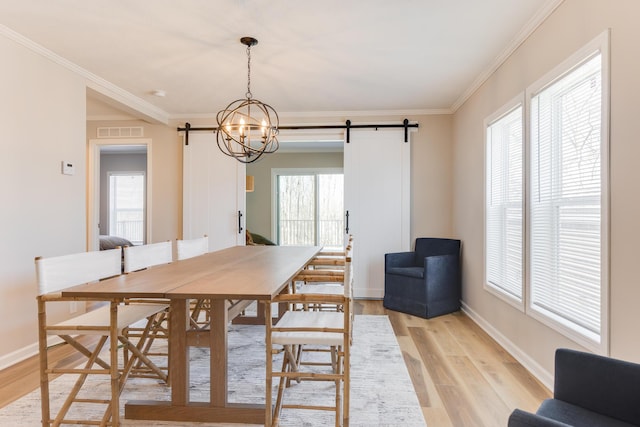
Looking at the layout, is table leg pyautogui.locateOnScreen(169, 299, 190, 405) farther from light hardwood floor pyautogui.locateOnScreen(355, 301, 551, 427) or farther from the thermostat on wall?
the thermostat on wall

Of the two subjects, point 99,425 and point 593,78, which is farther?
point 593,78

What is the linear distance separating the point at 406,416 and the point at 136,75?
3.72 metres

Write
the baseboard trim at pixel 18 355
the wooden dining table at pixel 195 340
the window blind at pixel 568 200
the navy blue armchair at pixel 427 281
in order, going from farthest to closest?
the navy blue armchair at pixel 427 281
the baseboard trim at pixel 18 355
the window blind at pixel 568 200
the wooden dining table at pixel 195 340

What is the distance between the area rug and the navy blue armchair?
103 centimetres

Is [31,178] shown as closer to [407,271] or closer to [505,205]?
[407,271]

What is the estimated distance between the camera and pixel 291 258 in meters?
2.80

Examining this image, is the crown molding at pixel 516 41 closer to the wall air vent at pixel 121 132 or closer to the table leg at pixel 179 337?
the table leg at pixel 179 337

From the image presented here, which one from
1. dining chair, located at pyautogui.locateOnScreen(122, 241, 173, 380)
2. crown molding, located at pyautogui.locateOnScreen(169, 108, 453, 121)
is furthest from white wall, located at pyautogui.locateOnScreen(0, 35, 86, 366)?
crown molding, located at pyautogui.locateOnScreen(169, 108, 453, 121)

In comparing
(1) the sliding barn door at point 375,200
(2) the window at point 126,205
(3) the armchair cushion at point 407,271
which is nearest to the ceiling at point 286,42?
(1) the sliding barn door at point 375,200

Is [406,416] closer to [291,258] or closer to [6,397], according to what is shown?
[291,258]

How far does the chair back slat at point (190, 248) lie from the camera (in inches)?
115

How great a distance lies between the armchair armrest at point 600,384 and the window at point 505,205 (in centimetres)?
155

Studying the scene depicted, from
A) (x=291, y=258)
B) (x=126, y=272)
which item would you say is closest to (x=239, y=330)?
(x=291, y=258)

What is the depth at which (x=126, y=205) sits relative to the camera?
8.77 metres
